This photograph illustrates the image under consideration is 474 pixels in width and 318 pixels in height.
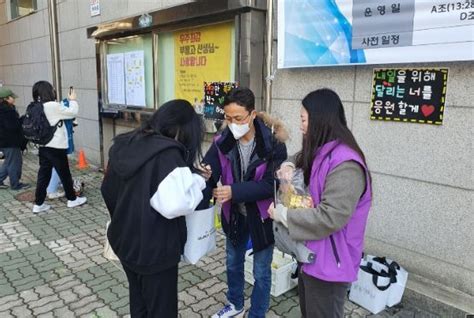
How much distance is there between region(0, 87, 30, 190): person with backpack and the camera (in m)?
6.33

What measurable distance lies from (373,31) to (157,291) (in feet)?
8.63

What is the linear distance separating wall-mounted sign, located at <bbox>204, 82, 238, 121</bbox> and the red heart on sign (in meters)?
2.34

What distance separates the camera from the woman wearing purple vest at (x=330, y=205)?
1833 mm

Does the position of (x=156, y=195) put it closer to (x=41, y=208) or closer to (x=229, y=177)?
(x=229, y=177)

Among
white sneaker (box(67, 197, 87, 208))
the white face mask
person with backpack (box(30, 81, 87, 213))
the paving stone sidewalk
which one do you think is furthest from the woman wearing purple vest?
white sneaker (box(67, 197, 87, 208))

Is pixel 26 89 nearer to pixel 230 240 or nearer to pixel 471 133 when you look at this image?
pixel 230 240

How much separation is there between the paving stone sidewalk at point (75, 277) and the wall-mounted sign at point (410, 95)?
161cm

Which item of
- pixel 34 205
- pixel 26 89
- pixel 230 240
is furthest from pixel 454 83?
pixel 26 89

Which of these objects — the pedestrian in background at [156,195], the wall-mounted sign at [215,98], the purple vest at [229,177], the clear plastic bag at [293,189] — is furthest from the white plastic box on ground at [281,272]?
the wall-mounted sign at [215,98]

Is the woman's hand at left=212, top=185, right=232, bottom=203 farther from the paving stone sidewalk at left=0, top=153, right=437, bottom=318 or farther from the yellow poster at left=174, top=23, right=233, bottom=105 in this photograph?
the yellow poster at left=174, top=23, right=233, bottom=105

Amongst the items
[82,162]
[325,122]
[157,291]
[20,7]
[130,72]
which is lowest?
[82,162]

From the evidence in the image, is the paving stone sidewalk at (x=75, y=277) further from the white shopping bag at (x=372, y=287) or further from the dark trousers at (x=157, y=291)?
the dark trousers at (x=157, y=291)

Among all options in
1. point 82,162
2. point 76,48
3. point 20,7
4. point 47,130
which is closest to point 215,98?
point 47,130

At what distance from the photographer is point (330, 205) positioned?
5.98ft
